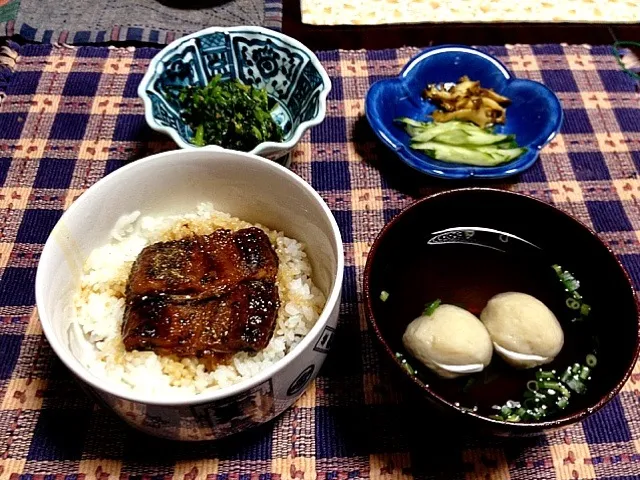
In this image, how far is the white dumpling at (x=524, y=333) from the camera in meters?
1.28

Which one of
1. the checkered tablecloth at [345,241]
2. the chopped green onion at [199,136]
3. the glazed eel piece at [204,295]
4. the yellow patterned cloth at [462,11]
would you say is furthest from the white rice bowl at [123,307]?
the yellow patterned cloth at [462,11]

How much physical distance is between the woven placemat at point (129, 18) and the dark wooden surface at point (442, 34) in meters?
0.14

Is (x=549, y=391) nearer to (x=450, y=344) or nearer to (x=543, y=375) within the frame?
(x=543, y=375)

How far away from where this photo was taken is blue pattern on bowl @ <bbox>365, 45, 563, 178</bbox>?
175cm

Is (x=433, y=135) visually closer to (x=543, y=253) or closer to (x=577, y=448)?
(x=543, y=253)

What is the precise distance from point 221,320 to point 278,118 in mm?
934

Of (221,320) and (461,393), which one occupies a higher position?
(221,320)

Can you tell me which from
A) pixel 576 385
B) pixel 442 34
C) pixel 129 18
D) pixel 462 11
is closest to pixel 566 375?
pixel 576 385

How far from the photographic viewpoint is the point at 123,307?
131 cm

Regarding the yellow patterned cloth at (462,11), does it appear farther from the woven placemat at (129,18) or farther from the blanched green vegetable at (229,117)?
the blanched green vegetable at (229,117)

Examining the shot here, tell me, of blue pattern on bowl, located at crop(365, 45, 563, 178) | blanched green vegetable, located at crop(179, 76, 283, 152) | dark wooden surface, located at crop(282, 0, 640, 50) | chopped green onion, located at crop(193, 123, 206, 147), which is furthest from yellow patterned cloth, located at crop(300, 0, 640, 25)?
chopped green onion, located at crop(193, 123, 206, 147)

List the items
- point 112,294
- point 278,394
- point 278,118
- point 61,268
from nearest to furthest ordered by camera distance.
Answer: point 278,394 < point 61,268 < point 112,294 < point 278,118

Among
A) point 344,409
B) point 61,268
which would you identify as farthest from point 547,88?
point 61,268

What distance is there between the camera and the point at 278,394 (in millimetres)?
1129
